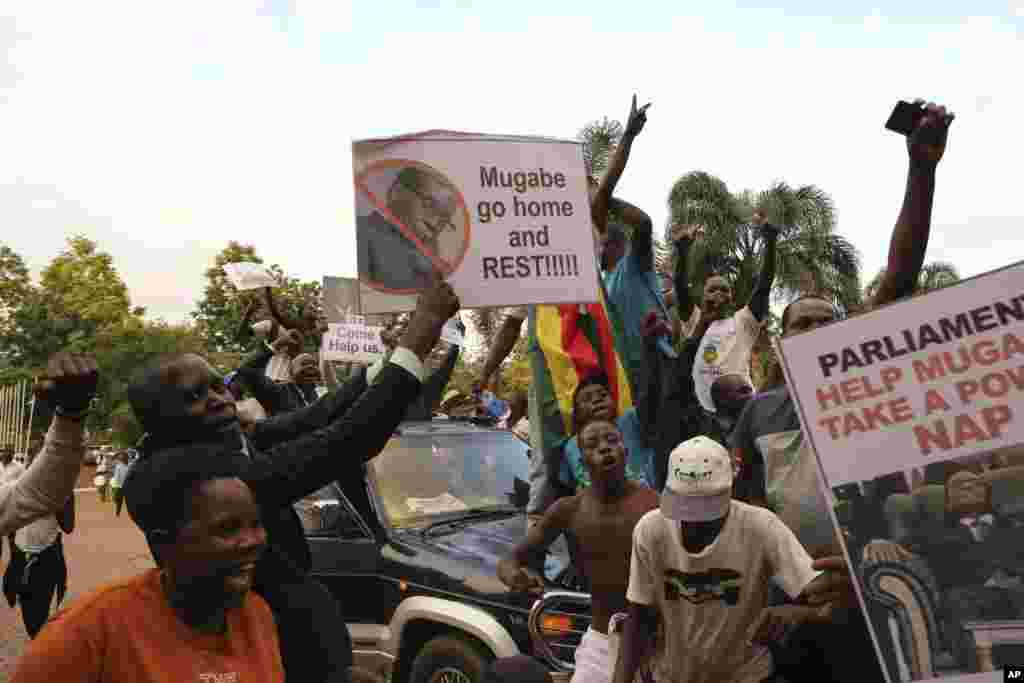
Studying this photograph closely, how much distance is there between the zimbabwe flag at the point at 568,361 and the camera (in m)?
5.95

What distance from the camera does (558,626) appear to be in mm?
4895

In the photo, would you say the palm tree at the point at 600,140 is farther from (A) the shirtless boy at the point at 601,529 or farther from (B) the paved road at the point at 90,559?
(A) the shirtless boy at the point at 601,529

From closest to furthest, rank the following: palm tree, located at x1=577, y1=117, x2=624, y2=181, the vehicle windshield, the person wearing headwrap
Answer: the person wearing headwrap → the vehicle windshield → palm tree, located at x1=577, y1=117, x2=624, y2=181

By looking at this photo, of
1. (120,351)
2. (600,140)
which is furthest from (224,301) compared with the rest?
(600,140)

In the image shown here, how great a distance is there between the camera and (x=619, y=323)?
576 cm

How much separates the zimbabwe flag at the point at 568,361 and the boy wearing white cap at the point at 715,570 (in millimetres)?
2372

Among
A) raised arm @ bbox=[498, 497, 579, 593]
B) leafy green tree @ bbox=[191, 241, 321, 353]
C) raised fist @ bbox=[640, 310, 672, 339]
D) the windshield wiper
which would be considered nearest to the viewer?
raised arm @ bbox=[498, 497, 579, 593]

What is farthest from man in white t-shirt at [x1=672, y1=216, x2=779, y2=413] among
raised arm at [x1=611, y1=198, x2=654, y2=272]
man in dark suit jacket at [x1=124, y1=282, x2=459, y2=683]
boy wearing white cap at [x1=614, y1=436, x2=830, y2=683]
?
man in dark suit jacket at [x1=124, y1=282, x2=459, y2=683]

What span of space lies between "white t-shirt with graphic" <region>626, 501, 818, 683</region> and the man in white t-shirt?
2110 millimetres

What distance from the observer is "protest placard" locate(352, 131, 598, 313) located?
4.31m

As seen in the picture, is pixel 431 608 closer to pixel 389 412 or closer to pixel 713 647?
pixel 713 647

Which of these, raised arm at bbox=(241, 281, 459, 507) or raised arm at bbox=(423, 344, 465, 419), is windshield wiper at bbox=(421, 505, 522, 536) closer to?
raised arm at bbox=(423, 344, 465, 419)

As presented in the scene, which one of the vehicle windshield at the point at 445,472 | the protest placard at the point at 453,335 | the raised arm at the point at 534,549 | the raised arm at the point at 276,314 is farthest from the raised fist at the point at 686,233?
the raised arm at the point at 276,314

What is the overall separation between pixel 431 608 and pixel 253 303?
595 centimetres
